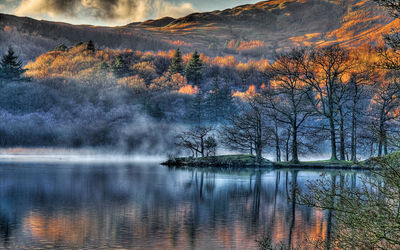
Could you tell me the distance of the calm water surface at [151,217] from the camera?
14820 millimetres

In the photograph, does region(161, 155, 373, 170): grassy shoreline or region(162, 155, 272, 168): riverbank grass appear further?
region(162, 155, 272, 168): riverbank grass

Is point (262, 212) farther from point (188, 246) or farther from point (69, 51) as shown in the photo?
point (69, 51)

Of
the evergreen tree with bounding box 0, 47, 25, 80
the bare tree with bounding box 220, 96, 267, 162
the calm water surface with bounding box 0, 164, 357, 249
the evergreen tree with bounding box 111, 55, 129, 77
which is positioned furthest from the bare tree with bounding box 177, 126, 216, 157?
the evergreen tree with bounding box 111, 55, 129, 77

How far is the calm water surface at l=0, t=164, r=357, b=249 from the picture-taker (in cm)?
1482

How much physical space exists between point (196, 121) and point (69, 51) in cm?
7126

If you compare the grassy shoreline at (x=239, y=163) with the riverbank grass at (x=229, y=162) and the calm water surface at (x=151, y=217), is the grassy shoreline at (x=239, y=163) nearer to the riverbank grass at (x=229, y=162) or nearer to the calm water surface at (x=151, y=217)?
the riverbank grass at (x=229, y=162)

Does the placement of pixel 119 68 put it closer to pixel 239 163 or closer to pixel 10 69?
pixel 10 69

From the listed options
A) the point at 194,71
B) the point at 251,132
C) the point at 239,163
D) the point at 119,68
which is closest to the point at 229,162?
the point at 239,163

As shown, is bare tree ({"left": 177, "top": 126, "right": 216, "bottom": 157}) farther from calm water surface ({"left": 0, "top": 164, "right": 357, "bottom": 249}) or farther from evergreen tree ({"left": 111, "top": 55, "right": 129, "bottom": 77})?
evergreen tree ({"left": 111, "top": 55, "right": 129, "bottom": 77})

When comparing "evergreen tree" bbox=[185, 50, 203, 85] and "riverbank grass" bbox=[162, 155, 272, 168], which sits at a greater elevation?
"evergreen tree" bbox=[185, 50, 203, 85]

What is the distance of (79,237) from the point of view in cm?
1503

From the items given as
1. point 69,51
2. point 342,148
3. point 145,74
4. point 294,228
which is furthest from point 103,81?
point 294,228

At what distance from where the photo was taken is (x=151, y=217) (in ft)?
63.3

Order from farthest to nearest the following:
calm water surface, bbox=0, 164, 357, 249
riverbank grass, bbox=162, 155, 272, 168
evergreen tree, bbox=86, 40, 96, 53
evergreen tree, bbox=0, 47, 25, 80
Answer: evergreen tree, bbox=86, 40, 96, 53 → evergreen tree, bbox=0, 47, 25, 80 → riverbank grass, bbox=162, 155, 272, 168 → calm water surface, bbox=0, 164, 357, 249
